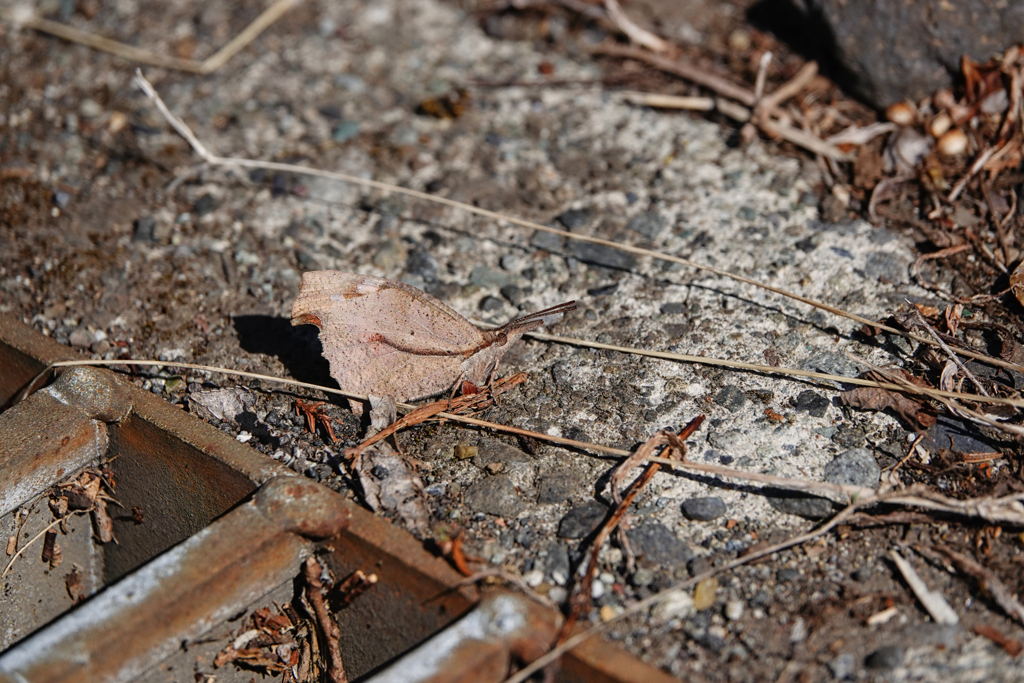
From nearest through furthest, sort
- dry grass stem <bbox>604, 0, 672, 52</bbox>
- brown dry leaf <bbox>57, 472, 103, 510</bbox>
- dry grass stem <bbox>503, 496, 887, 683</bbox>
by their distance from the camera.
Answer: dry grass stem <bbox>503, 496, 887, 683</bbox>
brown dry leaf <bbox>57, 472, 103, 510</bbox>
dry grass stem <bbox>604, 0, 672, 52</bbox>

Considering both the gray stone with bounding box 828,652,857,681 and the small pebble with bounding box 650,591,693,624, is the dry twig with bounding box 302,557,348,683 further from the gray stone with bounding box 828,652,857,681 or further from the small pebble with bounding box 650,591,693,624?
the gray stone with bounding box 828,652,857,681

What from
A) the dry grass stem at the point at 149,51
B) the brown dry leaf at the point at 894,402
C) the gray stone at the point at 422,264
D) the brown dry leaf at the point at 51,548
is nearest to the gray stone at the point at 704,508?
the brown dry leaf at the point at 894,402

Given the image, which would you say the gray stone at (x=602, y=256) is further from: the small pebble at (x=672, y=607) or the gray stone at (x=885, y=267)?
the small pebble at (x=672, y=607)

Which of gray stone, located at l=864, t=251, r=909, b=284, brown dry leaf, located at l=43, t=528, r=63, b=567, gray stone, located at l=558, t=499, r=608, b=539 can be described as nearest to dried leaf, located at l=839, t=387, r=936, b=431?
gray stone, located at l=864, t=251, r=909, b=284

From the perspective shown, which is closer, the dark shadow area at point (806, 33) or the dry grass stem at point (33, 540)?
the dry grass stem at point (33, 540)

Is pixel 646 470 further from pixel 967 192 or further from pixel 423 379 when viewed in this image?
pixel 967 192

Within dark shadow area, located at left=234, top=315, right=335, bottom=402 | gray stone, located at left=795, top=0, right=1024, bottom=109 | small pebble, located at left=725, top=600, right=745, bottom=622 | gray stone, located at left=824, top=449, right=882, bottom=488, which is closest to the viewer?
small pebble, located at left=725, top=600, right=745, bottom=622

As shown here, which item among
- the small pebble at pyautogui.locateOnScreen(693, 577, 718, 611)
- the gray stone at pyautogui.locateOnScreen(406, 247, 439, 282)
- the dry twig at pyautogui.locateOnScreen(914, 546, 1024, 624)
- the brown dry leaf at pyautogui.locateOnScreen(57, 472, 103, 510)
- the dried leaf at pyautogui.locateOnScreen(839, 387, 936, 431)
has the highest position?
the gray stone at pyautogui.locateOnScreen(406, 247, 439, 282)

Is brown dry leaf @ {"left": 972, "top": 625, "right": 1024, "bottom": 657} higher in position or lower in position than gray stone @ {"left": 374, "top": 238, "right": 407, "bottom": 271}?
lower
